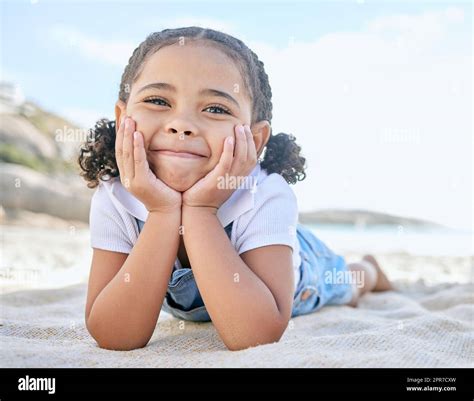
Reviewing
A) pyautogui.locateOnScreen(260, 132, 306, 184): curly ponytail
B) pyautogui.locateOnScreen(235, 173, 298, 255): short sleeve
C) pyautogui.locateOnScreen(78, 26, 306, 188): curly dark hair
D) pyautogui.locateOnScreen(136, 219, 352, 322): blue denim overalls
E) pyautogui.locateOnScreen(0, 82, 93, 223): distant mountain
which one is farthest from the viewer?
pyautogui.locateOnScreen(0, 82, 93, 223): distant mountain

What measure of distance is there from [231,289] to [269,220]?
365 millimetres

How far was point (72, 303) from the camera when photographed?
126 inches

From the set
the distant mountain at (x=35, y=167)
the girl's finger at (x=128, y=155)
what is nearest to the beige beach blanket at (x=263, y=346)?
the girl's finger at (x=128, y=155)

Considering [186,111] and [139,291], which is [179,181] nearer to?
[186,111]

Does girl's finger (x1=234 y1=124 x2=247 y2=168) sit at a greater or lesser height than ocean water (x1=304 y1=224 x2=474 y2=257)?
greater

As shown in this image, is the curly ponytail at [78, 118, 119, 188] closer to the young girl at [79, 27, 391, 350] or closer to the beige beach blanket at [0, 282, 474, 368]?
the young girl at [79, 27, 391, 350]

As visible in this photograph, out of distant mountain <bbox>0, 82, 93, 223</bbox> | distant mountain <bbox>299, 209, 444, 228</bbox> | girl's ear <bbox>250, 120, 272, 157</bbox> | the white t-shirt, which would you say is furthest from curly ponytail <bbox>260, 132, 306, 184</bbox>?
distant mountain <bbox>299, 209, 444, 228</bbox>

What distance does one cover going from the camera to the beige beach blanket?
1.70m

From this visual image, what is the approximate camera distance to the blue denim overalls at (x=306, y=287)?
2.35 meters

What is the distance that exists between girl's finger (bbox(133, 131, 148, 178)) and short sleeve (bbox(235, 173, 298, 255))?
43cm

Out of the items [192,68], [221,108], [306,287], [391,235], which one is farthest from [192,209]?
[391,235]

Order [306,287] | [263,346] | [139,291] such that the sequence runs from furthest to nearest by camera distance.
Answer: [306,287] → [139,291] → [263,346]

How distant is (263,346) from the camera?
1.84 metres

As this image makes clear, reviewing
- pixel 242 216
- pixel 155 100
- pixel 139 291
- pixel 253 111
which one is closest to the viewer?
pixel 139 291
